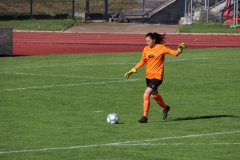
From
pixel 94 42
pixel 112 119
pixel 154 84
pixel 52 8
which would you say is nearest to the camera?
pixel 112 119

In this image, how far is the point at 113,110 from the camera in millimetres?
16594

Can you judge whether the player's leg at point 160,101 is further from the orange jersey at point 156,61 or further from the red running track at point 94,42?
the red running track at point 94,42

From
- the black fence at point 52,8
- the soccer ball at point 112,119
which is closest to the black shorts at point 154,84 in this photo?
the soccer ball at point 112,119

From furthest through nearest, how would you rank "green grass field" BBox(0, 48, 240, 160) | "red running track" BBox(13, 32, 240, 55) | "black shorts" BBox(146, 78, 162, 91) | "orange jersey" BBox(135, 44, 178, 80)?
"red running track" BBox(13, 32, 240, 55) < "orange jersey" BBox(135, 44, 178, 80) < "black shorts" BBox(146, 78, 162, 91) < "green grass field" BBox(0, 48, 240, 160)

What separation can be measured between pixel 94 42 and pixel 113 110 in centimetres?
2149

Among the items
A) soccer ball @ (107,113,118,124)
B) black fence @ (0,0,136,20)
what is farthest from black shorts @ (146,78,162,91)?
black fence @ (0,0,136,20)

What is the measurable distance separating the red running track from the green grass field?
559cm

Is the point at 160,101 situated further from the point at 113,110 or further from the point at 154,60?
the point at 113,110

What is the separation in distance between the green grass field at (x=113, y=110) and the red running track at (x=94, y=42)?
18.3 feet

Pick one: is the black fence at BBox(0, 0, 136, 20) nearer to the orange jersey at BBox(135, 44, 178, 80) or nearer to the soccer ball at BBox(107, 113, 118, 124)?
the orange jersey at BBox(135, 44, 178, 80)

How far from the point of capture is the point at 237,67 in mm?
25156

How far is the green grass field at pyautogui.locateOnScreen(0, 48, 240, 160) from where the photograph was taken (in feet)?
39.5

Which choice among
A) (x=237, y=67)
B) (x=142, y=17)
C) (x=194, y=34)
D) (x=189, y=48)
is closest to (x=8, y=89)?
(x=237, y=67)

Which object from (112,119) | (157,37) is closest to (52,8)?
(157,37)
